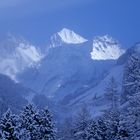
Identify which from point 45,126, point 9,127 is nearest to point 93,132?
point 45,126

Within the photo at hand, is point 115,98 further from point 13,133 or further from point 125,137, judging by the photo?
point 13,133

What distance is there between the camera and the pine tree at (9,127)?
43906 millimetres

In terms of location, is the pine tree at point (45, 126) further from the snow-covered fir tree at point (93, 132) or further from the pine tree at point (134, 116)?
the pine tree at point (134, 116)

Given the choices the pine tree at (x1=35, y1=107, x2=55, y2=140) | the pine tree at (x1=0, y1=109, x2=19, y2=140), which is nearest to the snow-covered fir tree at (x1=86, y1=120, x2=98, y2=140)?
the pine tree at (x1=35, y1=107, x2=55, y2=140)

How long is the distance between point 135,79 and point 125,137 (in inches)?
384

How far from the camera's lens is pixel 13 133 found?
4409cm

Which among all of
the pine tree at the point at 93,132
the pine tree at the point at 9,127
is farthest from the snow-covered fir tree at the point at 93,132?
the pine tree at the point at 9,127

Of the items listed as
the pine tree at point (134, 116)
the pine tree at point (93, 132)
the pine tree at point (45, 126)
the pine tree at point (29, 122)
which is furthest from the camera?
the pine tree at point (93, 132)

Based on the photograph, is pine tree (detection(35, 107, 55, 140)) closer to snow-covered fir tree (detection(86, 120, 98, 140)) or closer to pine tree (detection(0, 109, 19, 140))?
snow-covered fir tree (detection(86, 120, 98, 140))

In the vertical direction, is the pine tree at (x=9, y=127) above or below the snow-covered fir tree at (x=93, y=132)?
below

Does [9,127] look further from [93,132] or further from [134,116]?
[93,132]

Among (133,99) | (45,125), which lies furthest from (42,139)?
(133,99)

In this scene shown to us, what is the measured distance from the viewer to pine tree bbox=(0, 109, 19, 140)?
43.9 metres

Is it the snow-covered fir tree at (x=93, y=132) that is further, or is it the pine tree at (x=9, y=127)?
the snow-covered fir tree at (x=93, y=132)
